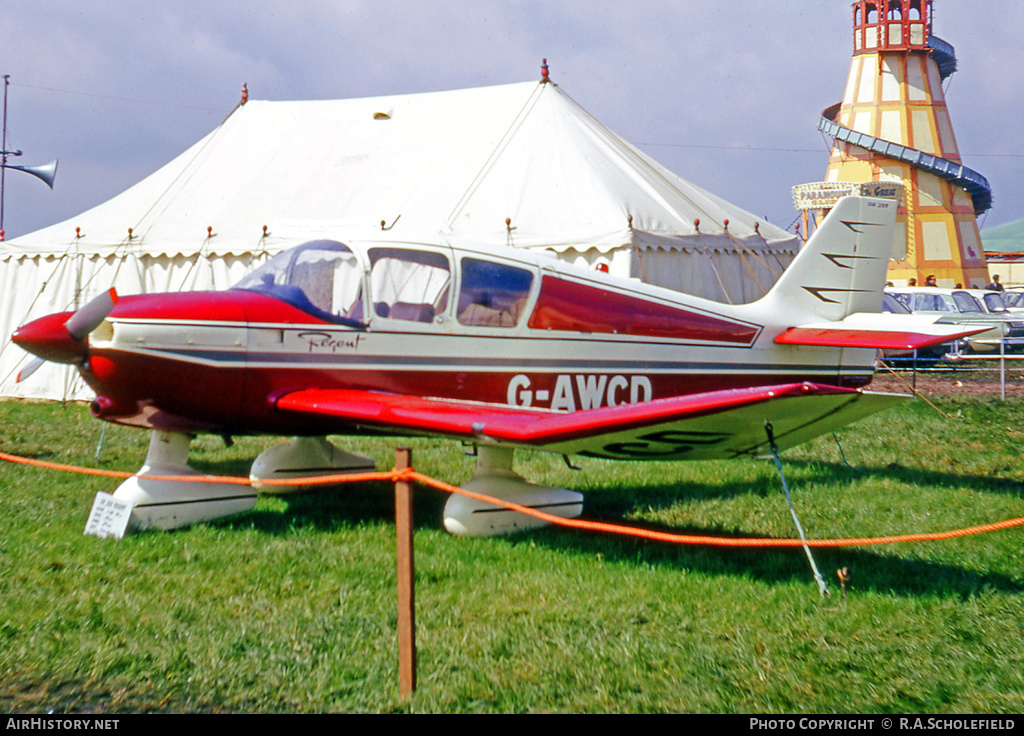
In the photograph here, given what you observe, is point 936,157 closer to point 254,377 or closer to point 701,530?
point 701,530

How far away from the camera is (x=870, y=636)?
3949mm

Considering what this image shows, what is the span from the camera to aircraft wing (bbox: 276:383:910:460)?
13.8 feet

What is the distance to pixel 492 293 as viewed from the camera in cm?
620

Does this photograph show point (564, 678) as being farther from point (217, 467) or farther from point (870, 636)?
point (217, 467)

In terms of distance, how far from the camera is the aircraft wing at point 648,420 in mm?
4191

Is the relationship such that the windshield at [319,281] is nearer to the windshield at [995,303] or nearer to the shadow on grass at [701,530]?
the shadow on grass at [701,530]

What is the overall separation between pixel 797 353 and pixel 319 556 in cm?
445

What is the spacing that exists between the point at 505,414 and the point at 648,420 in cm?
126

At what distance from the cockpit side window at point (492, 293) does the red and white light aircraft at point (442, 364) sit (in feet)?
0.04

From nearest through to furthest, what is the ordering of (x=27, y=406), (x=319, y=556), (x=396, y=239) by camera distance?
(x=319, y=556)
(x=396, y=239)
(x=27, y=406)

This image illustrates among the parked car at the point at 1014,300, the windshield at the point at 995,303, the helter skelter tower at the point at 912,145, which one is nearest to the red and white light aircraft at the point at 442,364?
the windshield at the point at 995,303

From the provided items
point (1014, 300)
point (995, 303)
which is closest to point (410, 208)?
point (995, 303)
